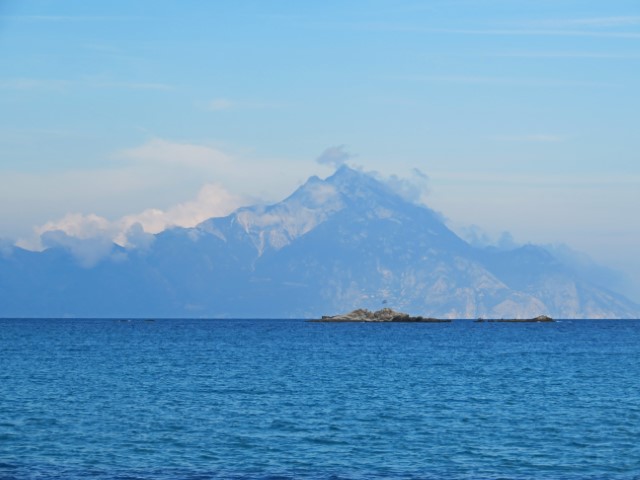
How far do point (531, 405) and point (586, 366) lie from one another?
50.7 meters

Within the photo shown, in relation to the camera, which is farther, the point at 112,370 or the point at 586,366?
the point at 586,366

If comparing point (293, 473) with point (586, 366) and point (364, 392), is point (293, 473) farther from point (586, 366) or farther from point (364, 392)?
point (586, 366)

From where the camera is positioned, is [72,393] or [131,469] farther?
[72,393]

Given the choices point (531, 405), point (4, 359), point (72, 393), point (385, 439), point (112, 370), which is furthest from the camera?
point (4, 359)

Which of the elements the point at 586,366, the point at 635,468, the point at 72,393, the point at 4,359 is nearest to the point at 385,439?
the point at 635,468

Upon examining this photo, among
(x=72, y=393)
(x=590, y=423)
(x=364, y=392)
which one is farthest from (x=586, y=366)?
(x=72, y=393)

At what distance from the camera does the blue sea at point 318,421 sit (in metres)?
53.3

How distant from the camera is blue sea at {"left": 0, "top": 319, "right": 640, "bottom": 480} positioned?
5328cm

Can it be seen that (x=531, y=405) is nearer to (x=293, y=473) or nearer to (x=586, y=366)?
(x=293, y=473)

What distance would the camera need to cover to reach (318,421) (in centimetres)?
6994

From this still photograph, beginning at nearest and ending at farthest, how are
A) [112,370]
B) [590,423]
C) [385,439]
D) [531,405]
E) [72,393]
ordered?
1. [385,439]
2. [590,423]
3. [531,405]
4. [72,393]
5. [112,370]

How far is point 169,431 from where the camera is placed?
2542 inches

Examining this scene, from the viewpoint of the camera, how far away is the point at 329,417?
72.1 m

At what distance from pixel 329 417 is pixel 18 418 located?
22.7 meters
